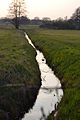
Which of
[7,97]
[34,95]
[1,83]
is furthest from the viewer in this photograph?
[34,95]

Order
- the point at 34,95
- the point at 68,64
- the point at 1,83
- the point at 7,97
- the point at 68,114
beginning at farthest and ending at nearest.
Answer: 1. the point at 68,64
2. the point at 34,95
3. the point at 1,83
4. the point at 7,97
5. the point at 68,114

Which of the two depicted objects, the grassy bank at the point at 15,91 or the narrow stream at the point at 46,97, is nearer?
the grassy bank at the point at 15,91

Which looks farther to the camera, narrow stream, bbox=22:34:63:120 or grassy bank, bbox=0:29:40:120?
narrow stream, bbox=22:34:63:120

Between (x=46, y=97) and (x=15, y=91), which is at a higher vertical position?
(x=15, y=91)

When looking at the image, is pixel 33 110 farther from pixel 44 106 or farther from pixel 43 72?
pixel 43 72

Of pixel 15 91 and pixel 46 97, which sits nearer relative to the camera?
pixel 15 91

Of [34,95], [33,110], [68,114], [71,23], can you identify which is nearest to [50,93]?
[34,95]

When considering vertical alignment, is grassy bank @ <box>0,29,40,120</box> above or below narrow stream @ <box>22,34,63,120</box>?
above

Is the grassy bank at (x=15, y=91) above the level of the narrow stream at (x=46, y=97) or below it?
above
